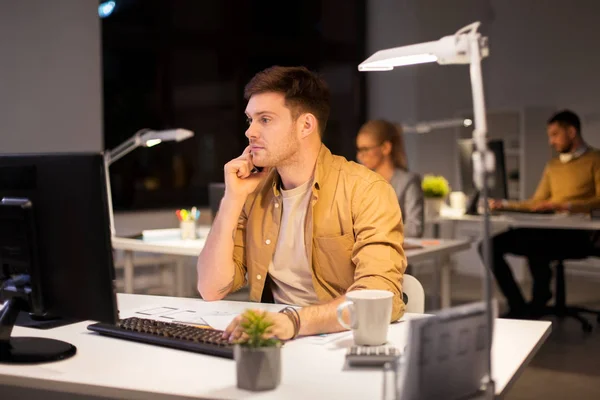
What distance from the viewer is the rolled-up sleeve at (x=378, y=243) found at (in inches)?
71.3

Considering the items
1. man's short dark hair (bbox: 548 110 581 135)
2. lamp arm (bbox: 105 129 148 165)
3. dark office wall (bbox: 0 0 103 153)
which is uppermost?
dark office wall (bbox: 0 0 103 153)

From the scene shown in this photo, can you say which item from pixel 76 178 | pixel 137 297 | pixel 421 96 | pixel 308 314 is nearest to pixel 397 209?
pixel 308 314

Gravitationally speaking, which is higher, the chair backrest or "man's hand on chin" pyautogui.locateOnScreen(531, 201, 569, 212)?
"man's hand on chin" pyautogui.locateOnScreen(531, 201, 569, 212)

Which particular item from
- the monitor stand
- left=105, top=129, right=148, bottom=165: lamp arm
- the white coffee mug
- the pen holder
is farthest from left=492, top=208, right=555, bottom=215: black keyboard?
the monitor stand

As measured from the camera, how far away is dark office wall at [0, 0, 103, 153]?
183 inches

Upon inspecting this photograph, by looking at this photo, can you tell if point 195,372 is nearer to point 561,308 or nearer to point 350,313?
point 350,313

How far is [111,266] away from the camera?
4.53ft

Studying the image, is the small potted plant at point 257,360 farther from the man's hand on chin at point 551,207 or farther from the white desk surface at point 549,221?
the man's hand on chin at point 551,207

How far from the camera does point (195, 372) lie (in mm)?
1371

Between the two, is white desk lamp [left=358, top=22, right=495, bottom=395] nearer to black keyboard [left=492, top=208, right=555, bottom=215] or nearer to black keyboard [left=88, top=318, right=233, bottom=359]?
black keyboard [left=88, top=318, right=233, bottom=359]

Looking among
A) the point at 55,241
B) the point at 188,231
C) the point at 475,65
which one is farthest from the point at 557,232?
the point at 55,241

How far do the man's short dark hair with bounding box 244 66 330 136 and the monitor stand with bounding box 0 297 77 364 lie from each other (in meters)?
0.93

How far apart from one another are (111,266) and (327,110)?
1.07 meters

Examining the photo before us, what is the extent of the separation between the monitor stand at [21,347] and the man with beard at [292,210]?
609 mm
